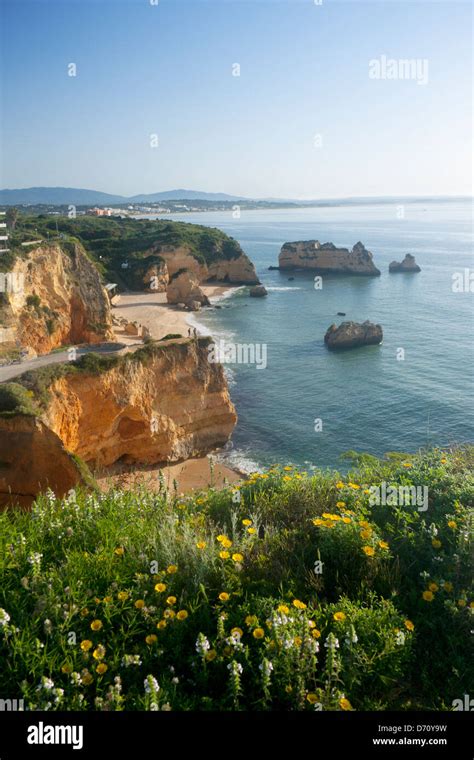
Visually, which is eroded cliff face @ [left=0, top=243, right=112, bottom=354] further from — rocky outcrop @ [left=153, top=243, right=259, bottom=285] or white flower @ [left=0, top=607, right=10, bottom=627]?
rocky outcrop @ [left=153, top=243, right=259, bottom=285]

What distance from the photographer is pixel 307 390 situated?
35.2 m

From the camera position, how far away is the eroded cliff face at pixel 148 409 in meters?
18.5

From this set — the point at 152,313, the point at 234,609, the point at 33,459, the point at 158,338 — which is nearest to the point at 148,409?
the point at 33,459

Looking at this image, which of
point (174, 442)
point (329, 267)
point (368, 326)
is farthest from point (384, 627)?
Answer: point (329, 267)

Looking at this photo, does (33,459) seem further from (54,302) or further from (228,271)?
(228,271)

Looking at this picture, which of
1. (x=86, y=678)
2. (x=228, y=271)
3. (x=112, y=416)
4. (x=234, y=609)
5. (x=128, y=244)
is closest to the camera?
(x=86, y=678)

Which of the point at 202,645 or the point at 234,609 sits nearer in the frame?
the point at 202,645

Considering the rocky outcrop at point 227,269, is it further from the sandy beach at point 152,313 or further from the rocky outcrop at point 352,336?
the rocky outcrop at point 352,336

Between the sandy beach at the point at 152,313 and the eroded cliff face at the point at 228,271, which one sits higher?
the eroded cliff face at the point at 228,271

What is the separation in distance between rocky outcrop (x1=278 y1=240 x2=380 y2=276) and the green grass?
87.0 m

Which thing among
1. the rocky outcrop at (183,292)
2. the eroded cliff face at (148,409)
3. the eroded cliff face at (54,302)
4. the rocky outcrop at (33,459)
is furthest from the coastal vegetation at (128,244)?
the rocky outcrop at (33,459)

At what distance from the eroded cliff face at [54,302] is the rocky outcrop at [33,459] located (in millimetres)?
13286

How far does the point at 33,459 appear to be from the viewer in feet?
46.0

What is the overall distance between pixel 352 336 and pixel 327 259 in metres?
50.8
